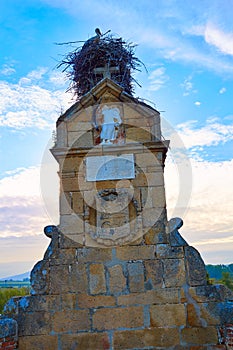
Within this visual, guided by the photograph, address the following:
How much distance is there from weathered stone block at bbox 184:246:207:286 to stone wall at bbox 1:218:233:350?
0.4 inches

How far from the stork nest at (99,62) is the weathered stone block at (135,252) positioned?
2.26 metres

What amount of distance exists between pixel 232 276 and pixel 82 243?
21.4 metres

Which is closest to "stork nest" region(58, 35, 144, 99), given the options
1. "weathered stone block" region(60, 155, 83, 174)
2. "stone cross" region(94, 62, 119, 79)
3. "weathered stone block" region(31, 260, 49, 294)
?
"stone cross" region(94, 62, 119, 79)

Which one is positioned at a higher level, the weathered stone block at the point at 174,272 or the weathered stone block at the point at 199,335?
the weathered stone block at the point at 174,272

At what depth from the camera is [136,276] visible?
3898 mm

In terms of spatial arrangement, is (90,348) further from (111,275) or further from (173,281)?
(173,281)

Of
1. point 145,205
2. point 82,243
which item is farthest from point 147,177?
point 82,243

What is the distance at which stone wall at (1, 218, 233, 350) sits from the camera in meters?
3.75

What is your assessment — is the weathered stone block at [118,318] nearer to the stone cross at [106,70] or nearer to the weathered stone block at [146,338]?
the weathered stone block at [146,338]

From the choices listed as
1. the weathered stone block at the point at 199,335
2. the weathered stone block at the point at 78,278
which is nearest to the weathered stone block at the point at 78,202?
the weathered stone block at the point at 78,278

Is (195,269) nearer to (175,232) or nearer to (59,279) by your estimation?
(175,232)

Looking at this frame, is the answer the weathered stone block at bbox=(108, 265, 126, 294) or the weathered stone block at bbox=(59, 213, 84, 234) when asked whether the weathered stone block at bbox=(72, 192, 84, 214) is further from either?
the weathered stone block at bbox=(108, 265, 126, 294)

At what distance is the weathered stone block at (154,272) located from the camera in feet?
12.7

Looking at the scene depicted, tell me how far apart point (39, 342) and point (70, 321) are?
16.0 inches
